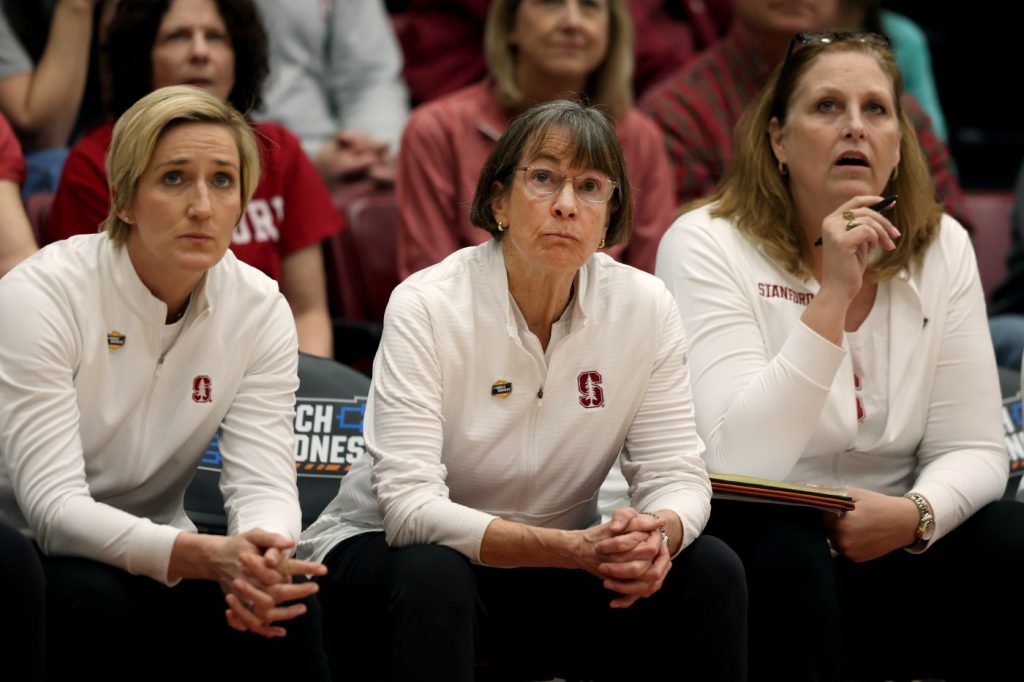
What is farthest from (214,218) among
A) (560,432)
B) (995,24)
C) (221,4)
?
(995,24)

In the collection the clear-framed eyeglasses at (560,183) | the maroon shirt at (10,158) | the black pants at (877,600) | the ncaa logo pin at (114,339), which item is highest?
the clear-framed eyeglasses at (560,183)

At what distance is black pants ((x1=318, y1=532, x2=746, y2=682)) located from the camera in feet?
7.06

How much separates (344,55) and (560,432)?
2134 mm

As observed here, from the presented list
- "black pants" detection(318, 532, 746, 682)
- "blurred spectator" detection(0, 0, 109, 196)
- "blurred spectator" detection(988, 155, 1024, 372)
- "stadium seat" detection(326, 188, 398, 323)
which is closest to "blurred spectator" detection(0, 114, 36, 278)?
"blurred spectator" detection(0, 0, 109, 196)

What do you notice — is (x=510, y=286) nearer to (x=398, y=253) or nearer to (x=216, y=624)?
(x=216, y=624)

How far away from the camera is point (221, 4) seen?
336 centimetres

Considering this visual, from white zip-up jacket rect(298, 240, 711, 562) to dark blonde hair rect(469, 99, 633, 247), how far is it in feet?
0.30

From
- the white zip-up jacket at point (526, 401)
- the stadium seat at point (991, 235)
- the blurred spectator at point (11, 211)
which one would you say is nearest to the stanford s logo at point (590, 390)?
the white zip-up jacket at point (526, 401)

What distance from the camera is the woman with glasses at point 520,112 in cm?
359

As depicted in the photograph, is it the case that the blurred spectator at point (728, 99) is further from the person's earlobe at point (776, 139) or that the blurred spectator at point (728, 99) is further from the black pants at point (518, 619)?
the black pants at point (518, 619)

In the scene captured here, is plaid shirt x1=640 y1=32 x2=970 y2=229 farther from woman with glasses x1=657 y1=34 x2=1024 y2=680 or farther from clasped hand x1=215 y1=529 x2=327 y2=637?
clasped hand x1=215 y1=529 x2=327 y2=637

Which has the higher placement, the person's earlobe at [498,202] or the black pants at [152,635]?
the person's earlobe at [498,202]

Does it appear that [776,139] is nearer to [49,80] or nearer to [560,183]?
[560,183]

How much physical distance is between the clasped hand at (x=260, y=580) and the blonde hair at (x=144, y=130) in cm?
57
